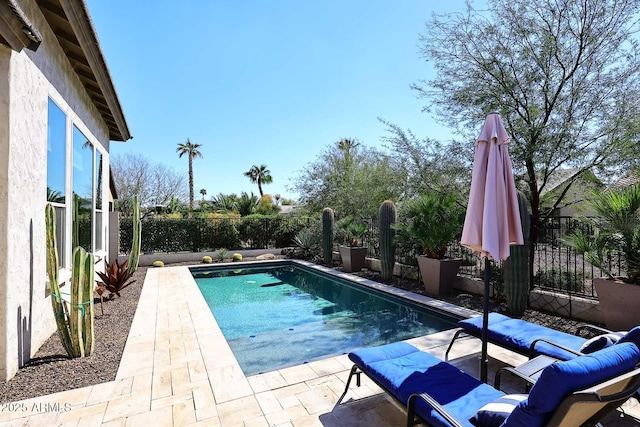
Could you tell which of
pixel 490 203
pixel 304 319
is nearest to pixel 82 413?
pixel 490 203

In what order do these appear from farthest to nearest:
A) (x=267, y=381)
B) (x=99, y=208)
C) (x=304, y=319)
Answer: (x=99, y=208), (x=304, y=319), (x=267, y=381)

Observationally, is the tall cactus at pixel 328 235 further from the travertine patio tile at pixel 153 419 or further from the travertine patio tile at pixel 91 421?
the travertine patio tile at pixel 91 421

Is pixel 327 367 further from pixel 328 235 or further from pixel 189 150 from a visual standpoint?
pixel 189 150

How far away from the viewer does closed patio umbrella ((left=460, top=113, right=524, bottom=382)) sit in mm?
3453

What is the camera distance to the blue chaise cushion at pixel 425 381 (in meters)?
2.67

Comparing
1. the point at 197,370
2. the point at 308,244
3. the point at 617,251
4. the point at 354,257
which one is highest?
the point at 617,251

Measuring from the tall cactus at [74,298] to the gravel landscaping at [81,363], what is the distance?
11.6 inches

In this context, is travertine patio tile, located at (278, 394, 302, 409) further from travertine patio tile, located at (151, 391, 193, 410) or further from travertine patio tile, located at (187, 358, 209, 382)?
travertine patio tile, located at (187, 358, 209, 382)

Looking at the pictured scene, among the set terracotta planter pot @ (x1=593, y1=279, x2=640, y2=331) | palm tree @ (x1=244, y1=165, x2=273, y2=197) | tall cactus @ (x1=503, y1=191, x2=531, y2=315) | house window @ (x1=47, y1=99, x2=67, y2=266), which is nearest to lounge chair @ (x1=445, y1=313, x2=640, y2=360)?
terracotta planter pot @ (x1=593, y1=279, x2=640, y2=331)

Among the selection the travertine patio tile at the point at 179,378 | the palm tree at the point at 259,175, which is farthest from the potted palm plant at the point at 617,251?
the palm tree at the point at 259,175

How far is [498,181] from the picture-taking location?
3484 millimetres

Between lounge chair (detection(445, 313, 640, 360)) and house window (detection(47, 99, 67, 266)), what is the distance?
706cm

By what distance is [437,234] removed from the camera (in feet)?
29.0

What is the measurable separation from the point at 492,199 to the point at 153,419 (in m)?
4.17
